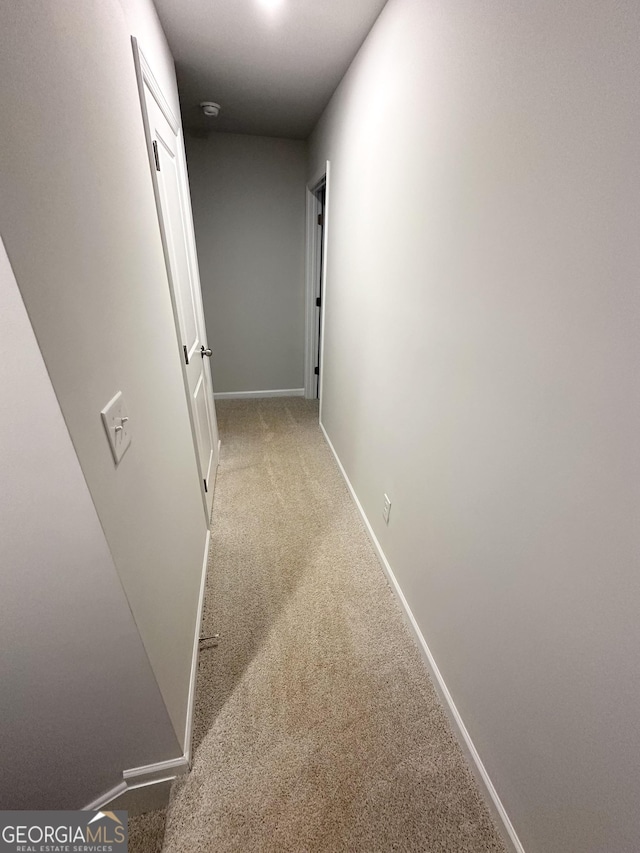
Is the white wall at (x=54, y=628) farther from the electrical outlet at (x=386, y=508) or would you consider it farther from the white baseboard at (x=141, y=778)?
the electrical outlet at (x=386, y=508)

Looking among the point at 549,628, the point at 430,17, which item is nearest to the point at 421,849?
the point at 549,628

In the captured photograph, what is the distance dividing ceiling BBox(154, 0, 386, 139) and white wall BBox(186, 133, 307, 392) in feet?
1.52

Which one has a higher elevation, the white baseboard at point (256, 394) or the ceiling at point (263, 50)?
the ceiling at point (263, 50)

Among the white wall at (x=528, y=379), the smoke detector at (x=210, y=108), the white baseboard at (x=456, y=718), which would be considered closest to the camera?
the white wall at (x=528, y=379)

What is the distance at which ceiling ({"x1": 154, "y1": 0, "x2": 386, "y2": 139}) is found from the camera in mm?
1473

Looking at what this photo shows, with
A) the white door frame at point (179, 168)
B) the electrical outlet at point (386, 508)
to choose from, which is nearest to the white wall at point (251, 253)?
the white door frame at point (179, 168)

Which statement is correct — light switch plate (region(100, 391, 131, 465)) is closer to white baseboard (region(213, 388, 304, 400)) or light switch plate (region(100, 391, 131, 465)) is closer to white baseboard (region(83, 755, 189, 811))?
white baseboard (region(83, 755, 189, 811))

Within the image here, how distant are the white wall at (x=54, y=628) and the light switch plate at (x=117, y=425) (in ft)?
0.44

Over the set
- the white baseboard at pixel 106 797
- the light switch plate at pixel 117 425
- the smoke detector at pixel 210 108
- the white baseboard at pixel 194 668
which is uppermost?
the smoke detector at pixel 210 108

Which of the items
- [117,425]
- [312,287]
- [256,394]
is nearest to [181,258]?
[117,425]

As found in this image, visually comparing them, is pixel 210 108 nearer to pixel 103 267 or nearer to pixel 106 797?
pixel 103 267

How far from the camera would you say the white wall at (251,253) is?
304 centimetres

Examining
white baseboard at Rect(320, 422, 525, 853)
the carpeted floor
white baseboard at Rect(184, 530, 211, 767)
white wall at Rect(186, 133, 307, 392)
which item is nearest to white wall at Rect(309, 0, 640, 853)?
white baseboard at Rect(320, 422, 525, 853)

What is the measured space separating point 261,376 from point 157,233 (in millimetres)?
2564
